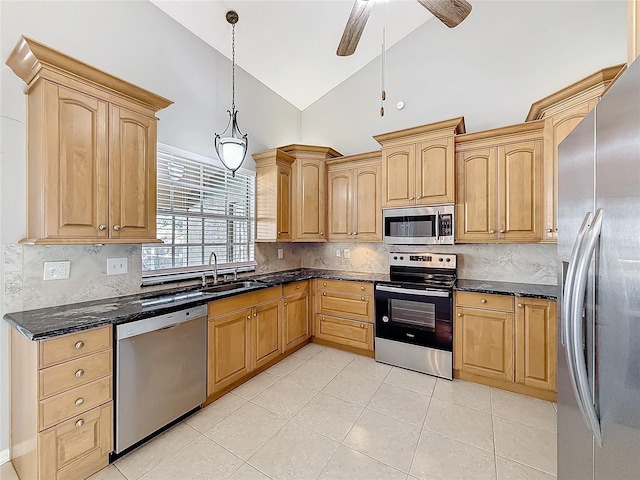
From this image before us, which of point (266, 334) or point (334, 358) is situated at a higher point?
point (266, 334)

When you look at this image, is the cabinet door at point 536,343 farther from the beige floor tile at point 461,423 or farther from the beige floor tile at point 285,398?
the beige floor tile at point 285,398

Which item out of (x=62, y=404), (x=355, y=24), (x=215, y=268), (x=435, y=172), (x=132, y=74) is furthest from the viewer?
(x=435, y=172)

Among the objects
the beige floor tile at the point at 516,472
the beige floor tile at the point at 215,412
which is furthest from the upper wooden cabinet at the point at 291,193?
the beige floor tile at the point at 516,472

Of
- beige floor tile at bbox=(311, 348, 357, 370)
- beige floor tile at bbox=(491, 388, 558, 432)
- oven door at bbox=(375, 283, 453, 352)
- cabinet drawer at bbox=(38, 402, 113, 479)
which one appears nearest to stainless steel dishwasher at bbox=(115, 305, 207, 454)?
cabinet drawer at bbox=(38, 402, 113, 479)

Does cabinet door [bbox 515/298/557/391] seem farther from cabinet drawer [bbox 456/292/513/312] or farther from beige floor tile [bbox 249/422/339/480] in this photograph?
beige floor tile [bbox 249/422/339/480]

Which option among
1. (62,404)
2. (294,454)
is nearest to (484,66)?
(294,454)

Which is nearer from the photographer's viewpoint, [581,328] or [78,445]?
[581,328]

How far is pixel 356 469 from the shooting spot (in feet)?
5.61

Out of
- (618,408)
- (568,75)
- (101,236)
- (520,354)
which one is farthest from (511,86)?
(101,236)

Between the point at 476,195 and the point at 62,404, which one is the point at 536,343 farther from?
the point at 62,404

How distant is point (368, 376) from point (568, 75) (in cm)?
356

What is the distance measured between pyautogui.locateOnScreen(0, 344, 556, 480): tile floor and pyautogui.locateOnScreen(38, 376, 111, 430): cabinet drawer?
439 mm

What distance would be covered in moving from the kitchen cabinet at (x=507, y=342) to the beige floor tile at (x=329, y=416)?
1210 millimetres

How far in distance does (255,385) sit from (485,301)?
2277 mm
